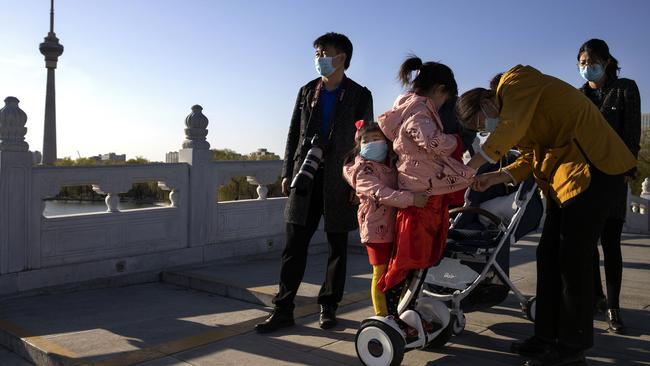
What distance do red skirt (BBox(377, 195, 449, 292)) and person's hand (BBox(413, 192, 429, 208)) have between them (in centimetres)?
4

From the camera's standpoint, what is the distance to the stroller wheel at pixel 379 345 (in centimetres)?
276

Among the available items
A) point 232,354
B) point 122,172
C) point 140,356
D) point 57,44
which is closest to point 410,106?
point 232,354

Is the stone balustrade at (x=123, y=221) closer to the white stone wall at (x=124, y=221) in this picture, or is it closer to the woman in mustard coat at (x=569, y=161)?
the white stone wall at (x=124, y=221)

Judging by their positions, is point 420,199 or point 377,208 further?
point 377,208

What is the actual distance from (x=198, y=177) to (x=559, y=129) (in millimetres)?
4321

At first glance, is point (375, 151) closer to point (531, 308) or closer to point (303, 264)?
point (303, 264)

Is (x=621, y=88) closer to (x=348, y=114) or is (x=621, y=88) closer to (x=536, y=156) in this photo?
(x=536, y=156)

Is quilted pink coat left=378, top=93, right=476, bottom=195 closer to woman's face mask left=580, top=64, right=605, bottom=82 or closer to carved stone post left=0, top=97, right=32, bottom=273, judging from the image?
woman's face mask left=580, top=64, right=605, bottom=82

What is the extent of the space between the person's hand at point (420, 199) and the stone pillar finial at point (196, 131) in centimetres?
400

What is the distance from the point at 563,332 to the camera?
2.90 meters

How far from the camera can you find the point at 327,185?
12.2 feet

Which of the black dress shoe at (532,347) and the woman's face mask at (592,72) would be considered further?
the woman's face mask at (592,72)

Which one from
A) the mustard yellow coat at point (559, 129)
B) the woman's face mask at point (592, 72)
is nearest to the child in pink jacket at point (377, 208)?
the mustard yellow coat at point (559, 129)

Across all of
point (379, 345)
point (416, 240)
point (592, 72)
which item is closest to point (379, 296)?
point (379, 345)
